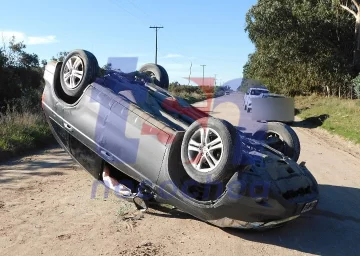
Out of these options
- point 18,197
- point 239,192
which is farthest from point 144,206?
point 18,197

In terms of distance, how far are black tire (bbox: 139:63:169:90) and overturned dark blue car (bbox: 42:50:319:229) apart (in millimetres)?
883

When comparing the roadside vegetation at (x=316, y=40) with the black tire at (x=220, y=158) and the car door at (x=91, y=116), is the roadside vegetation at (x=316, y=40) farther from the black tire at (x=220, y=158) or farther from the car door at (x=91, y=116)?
the black tire at (x=220, y=158)

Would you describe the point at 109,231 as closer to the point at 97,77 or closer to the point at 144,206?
the point at 144,206

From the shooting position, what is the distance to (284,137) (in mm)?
5816

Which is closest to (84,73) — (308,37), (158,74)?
(158,74)

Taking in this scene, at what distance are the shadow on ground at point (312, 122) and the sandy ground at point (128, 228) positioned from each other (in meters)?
10.6

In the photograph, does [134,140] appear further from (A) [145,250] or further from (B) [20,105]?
(B) [20,105]

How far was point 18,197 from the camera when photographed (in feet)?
19.9

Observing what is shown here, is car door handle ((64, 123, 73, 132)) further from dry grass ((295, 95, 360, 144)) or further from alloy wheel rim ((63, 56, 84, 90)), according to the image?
dry grass ((295, 95, 360, 144))

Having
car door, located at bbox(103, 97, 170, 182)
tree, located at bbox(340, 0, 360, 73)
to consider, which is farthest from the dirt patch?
tree, located at bbox(340, 0, 360, 73)

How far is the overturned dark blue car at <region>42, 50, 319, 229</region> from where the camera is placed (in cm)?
421

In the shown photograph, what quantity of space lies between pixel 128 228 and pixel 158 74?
3.22m

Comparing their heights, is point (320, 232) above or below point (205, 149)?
below

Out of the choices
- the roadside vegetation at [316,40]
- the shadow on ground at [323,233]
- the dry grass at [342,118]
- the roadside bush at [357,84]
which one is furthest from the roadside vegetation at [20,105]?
the roadside bush at [357,84]
